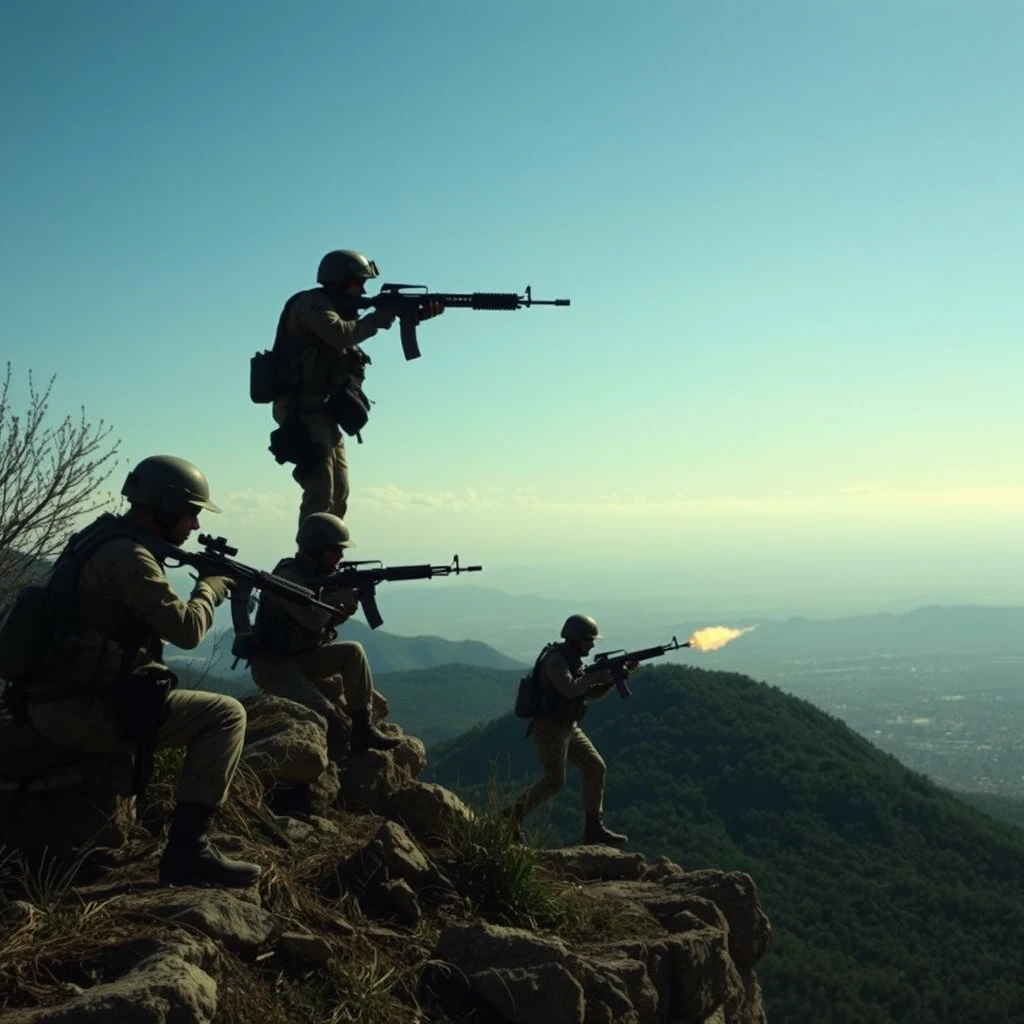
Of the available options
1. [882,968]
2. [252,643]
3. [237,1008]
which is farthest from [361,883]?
[882,968]

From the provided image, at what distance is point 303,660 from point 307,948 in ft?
12.6

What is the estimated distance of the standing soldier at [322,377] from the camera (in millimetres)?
10531

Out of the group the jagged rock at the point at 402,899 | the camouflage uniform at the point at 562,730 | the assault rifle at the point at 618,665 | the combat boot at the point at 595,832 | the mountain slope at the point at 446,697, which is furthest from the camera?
the mountain slope at the point at 446,697

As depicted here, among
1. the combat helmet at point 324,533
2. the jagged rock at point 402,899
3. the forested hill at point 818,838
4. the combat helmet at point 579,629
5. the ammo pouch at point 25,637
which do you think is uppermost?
the combat helmet at point 324,533

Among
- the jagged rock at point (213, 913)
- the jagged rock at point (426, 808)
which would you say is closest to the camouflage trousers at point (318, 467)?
the jagged rock at point (426, 808)

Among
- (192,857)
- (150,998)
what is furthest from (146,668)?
(150,998)

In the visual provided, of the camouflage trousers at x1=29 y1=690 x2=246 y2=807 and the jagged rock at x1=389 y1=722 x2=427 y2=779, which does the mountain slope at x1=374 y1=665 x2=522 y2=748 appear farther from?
the camouflage trousers at x1=29 y1=690 x2=246 y2=807

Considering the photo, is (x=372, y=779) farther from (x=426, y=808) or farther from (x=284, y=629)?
(x=284, y=629)

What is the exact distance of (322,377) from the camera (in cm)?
1067

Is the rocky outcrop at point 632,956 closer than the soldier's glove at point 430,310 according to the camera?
Yes

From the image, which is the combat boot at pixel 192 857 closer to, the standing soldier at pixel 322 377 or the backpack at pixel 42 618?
the backpack at pixel 42 618

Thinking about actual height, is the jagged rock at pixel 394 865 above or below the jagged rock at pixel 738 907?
above

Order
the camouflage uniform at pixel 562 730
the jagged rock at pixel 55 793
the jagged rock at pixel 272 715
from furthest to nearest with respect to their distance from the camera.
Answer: the camouflage uniform at pixel 562 730 → the jagged rock at pixel 272 715 → the jagged rock at pixel 55 793

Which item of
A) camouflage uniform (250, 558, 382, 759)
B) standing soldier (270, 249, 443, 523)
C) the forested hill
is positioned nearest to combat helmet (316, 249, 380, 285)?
standing soldier (270, 249, 443, 523)
